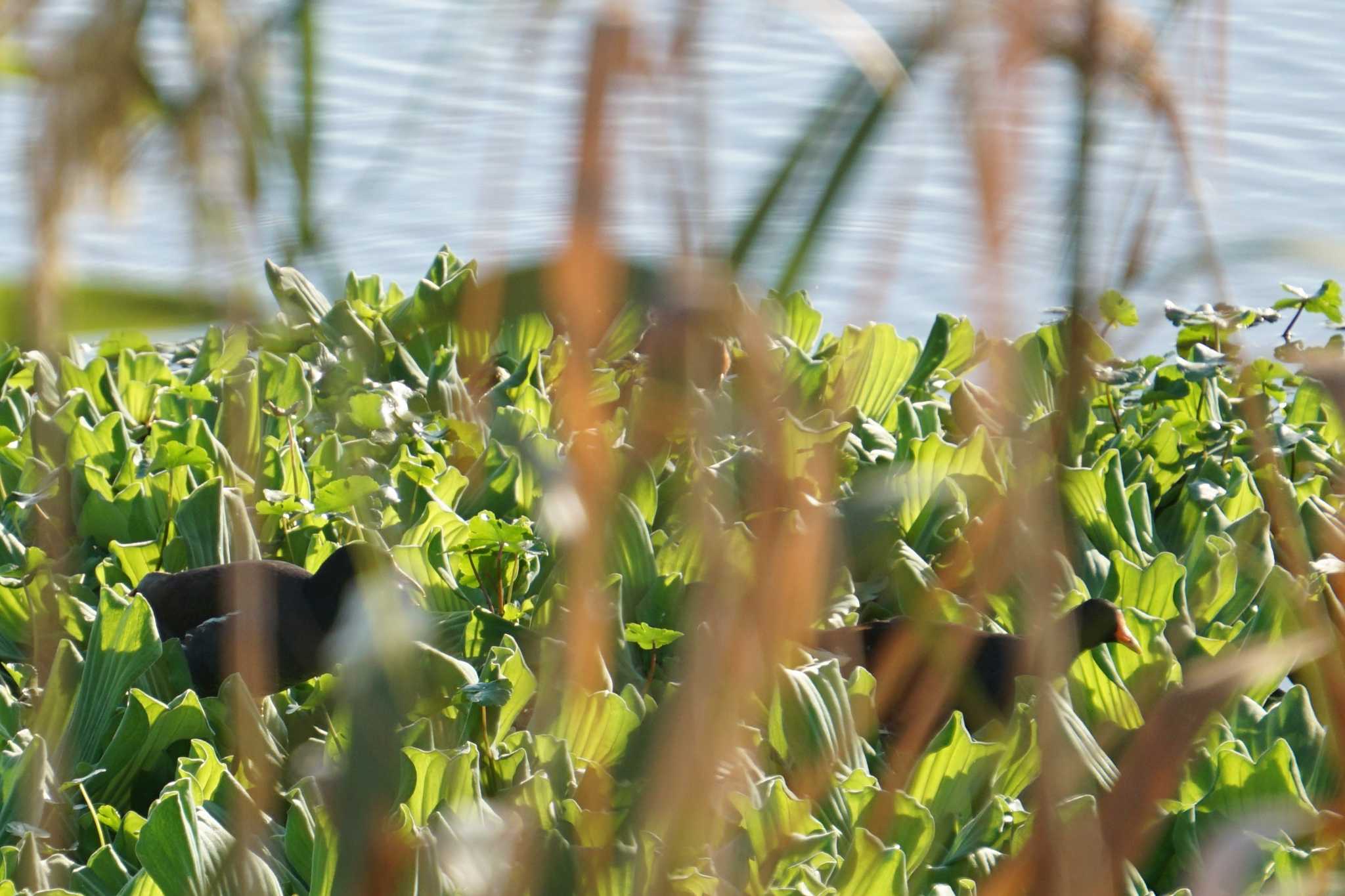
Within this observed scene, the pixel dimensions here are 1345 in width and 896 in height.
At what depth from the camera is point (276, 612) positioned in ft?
6.21

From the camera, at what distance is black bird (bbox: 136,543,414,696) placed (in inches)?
74.9

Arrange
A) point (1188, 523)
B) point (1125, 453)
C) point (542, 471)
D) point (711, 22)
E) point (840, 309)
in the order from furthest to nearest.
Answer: point (840, 309) < point (1125, 453) < point (1188, 523) < point (542, 471) < point (711, 22)

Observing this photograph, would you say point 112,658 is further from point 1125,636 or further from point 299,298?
point 1125,636

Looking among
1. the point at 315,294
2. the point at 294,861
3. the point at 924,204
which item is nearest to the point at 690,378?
the point at 924,204

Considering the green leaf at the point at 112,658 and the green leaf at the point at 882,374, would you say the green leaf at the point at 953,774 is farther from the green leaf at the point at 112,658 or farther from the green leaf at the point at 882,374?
the green leaf at the point at 882,374

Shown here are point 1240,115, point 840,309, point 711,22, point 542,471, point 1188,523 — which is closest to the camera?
point 711,22

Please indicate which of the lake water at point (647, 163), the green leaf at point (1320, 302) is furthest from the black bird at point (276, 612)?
the green leaf at point (1320, 302)

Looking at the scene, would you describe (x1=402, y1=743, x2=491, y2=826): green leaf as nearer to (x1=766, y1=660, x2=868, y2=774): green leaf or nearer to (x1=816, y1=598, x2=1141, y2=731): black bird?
(x1=766, y1=660, x2=868, y2=774): green leaf

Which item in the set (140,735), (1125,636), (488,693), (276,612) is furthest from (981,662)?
(140,735)

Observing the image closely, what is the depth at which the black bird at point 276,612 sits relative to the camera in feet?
6.24

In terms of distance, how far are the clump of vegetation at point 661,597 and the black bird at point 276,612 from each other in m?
0.04

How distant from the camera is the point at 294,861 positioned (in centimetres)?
159

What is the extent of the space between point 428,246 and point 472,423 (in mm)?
997

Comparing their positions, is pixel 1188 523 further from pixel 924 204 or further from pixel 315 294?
pixel 924 204
